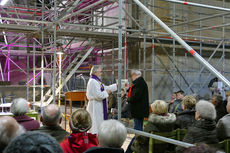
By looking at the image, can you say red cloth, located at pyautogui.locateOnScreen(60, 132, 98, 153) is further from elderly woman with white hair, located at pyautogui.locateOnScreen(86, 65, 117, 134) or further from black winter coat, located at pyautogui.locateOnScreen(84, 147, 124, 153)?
elderly woman with white hair, located at pyautogui.locateOnScreen(86, 65, 117, 134)

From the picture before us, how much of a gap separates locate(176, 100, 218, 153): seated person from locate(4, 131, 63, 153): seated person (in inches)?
87.3

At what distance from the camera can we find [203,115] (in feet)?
11.5

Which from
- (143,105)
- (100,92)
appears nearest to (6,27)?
(100,92)

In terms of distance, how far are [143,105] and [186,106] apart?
1.32 metres

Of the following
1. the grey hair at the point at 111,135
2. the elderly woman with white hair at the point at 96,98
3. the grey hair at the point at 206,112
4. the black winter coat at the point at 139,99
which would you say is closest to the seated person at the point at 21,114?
the grey hair at the point at 111,135

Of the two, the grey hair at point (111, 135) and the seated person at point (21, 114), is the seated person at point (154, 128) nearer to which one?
the seated person at point (21, 114)

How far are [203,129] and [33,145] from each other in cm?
244

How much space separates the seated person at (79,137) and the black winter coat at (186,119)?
1858 millimetres

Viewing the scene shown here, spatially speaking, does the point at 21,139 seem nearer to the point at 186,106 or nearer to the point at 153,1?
the point at 186,106

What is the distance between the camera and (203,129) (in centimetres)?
343

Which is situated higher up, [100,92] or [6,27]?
[6,27]

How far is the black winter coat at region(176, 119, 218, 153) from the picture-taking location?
336 centimetres

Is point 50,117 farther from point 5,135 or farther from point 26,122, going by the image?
point 5,135

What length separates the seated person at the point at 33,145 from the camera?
1452 millimetres
